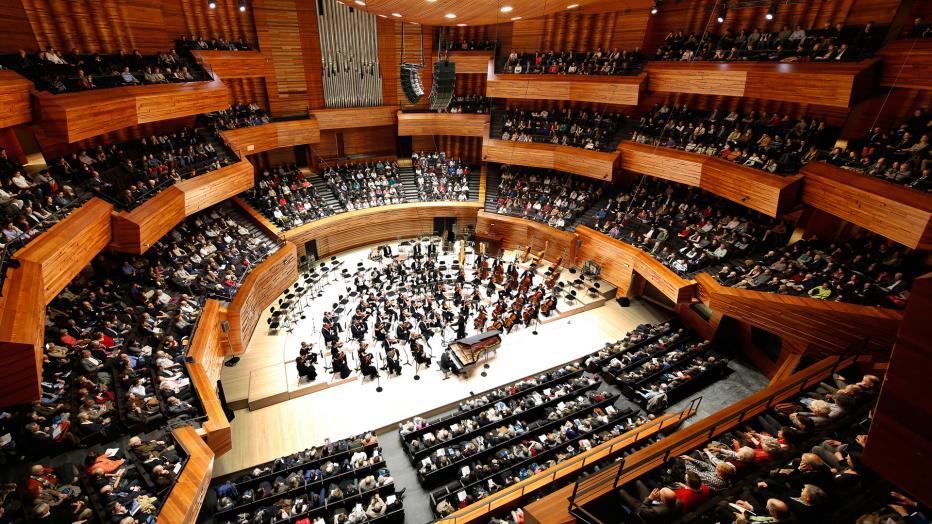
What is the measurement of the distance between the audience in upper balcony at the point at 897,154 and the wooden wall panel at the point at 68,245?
53.1ft

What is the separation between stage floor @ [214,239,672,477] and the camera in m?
9.29

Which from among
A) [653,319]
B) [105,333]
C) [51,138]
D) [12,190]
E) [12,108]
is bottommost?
[653,319]

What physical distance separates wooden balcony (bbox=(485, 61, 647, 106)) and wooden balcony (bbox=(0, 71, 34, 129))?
549 inches

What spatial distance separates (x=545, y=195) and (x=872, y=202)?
10.3 metres

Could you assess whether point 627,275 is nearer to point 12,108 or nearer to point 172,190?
point 172,190

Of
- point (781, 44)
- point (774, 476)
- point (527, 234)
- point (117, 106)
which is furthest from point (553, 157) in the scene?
point (774, 476)

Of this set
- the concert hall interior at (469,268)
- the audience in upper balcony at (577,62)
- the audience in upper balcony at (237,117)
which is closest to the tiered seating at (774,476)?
the concert hall interior at (469,268)

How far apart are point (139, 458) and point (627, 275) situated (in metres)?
13.2

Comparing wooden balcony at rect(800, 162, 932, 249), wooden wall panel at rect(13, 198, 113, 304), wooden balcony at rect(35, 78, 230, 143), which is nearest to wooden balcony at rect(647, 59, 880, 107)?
wooden balcony at rect(800, 162, 932, 249)

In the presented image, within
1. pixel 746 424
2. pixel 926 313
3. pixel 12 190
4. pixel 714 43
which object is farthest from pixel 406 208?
pixel 926 313

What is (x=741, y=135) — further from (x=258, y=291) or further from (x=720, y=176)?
(x=258, y=291)

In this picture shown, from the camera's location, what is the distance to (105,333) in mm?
8492

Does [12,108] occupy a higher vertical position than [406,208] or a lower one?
higher

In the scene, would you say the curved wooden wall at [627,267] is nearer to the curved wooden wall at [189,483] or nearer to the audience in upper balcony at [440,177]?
the audience in upper balcony at [440,177]
